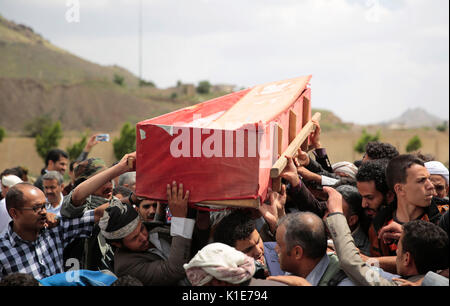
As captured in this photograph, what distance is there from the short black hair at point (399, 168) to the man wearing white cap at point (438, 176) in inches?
42.7

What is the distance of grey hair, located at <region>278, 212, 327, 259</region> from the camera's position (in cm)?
255

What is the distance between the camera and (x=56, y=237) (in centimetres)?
329

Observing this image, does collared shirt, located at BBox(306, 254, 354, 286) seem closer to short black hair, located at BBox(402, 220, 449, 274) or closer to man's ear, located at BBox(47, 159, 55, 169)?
short black hair, located at BBox(402, 220, 449, 274)

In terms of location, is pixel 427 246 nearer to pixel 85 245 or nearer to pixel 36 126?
pixel 85 245

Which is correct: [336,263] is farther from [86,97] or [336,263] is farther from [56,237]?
[86,97]

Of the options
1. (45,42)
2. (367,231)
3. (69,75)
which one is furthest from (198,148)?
(45,42)

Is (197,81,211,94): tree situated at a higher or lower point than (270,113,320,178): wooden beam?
higher

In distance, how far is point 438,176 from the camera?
3963 millimetres

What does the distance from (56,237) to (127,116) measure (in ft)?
173

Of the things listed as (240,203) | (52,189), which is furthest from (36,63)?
(240,203)

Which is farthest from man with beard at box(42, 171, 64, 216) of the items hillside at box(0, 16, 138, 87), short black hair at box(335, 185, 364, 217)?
hillside at box(0, 16, 138, 87)

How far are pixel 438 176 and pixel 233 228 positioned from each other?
78.6 inches

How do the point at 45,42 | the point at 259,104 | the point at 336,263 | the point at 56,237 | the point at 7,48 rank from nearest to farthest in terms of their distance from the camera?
the point at 336,263, the point at 56,237, the point at 259,104, the point at 7,48, the point at 45,42
